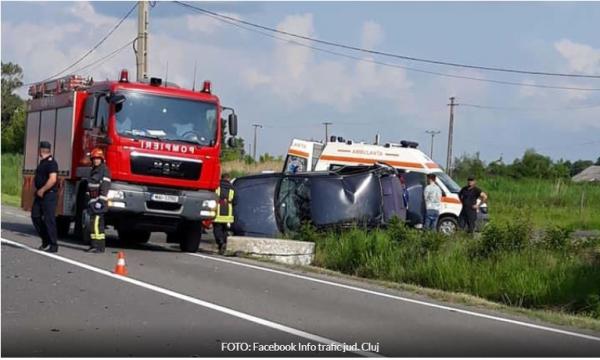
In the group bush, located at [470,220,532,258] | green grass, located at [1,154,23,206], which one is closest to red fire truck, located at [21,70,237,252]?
bush, located at [470,220,532,258]

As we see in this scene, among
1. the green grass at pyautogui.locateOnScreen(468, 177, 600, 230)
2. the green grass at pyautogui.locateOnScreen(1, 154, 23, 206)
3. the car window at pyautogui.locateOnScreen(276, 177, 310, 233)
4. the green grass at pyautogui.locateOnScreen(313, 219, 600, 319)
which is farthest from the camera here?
the green grass at pyautogui.locateOnScreen(1, 154, 23, 206)

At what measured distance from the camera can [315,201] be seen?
19359 millimetres

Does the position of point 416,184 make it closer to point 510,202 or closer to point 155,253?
point 155,253

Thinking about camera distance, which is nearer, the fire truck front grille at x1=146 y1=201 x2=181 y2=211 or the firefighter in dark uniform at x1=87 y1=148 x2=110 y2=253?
the firefighter in dark uniform at x1=87 y1=148 x2=110 y2=253

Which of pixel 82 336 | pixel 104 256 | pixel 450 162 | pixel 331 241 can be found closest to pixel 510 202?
pixel 450 162

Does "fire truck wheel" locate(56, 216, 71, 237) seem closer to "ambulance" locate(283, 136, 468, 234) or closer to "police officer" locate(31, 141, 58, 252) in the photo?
"police officer" locate(31, 141, 58, 252)

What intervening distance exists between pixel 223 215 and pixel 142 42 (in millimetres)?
12051

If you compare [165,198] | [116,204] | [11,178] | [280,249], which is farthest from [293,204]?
[11,178]

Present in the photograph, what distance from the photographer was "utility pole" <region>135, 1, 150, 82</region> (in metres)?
29.1

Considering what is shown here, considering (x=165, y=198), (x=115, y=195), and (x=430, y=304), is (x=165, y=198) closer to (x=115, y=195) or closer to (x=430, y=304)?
(x=115, y=195)

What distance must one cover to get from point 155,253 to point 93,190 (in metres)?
1.89

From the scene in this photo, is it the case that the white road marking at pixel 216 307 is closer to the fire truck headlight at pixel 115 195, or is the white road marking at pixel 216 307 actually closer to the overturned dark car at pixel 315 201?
the fire truck headlight at pixel 115 195

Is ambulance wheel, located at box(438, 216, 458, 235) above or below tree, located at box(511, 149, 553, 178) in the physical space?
below

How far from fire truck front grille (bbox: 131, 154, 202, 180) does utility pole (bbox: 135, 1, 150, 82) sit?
12.0 meters
